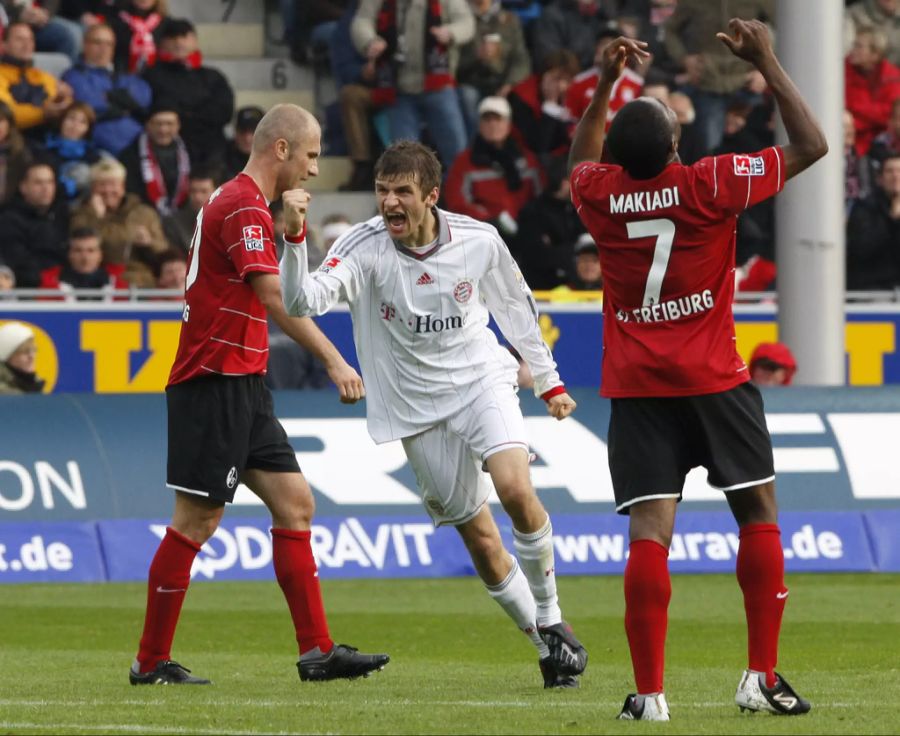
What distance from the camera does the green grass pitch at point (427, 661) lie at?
704cm

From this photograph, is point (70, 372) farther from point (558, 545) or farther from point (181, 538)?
point (181, 538)

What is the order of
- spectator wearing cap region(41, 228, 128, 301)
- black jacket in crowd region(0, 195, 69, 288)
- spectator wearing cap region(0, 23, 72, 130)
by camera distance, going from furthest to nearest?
spectator wearing cap region(0, 23, 72, 130)
black jacket in crowd region(0, 195, 69, 288)
spectator wearing cap region(41, 228, 128, 301)

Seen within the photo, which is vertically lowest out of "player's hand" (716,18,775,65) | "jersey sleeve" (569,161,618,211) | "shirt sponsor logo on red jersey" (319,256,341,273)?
"shirt sponsor logo on red jersey" (319,256,341,273)

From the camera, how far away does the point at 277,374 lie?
16.4 meters

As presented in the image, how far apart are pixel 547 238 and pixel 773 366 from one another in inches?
158

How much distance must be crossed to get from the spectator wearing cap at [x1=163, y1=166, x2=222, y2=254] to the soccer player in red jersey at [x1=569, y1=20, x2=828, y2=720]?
11432 millimetres

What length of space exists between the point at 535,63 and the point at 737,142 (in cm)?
234

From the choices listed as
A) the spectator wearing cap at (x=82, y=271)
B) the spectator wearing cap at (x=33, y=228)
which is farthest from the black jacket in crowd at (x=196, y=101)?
the spectator wearing cap at (x=82, y=271)

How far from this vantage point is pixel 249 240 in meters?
8.46

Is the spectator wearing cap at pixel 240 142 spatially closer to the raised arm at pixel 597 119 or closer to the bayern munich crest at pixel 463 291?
the bayern munich crest at pixel 463 291

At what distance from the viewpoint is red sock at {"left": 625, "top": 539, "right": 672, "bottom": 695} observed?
22.6 feet

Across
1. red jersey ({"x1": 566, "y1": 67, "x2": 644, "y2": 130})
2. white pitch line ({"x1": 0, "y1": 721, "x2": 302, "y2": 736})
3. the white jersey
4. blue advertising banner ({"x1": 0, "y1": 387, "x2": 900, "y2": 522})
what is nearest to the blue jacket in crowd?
red jersey ({"x1": 566, "y1": 67, "x2": 644, "y2": 130})

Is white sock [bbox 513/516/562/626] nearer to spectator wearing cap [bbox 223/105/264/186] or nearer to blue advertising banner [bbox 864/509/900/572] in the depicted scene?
blue advertising banner [bbox 864/509/900/572]

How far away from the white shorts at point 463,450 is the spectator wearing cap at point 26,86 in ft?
35.9
